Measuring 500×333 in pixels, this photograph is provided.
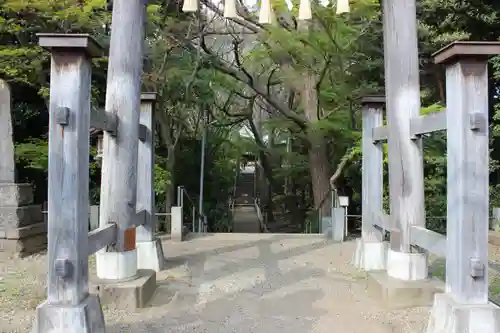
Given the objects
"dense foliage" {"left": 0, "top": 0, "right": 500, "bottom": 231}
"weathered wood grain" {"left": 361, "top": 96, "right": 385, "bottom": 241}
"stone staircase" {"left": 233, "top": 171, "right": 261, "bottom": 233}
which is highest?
"dense foliage" {"left": 0, "top": 0, "right": 500, "bottom": 231}

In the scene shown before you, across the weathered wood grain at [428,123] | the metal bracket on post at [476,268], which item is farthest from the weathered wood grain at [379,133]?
the metal bracket on post at [476,268]

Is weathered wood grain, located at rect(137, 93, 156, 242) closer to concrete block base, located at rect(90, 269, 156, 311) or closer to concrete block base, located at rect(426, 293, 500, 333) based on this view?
concrete block base, located at rect(90, 269, 156, 311)

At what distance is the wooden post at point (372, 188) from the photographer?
584cm

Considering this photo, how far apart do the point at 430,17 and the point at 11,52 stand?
28.6ft

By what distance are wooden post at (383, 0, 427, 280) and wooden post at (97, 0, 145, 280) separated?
2750mm

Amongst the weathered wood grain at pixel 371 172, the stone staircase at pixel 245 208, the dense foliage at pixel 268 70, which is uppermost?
the dense foliage at pixel 268 70

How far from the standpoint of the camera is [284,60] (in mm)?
11453

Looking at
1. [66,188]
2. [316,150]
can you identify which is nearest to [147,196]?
[66,188]

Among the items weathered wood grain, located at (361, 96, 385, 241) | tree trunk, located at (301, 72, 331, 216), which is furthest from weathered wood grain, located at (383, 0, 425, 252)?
tree trunk, located at (301, 72, 331, 216)

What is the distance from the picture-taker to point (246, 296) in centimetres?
491

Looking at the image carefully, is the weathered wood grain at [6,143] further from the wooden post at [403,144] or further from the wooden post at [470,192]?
the wooden post at [470,192]

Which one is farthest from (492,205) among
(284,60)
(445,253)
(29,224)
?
(29,224)

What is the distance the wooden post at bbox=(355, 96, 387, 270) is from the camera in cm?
584

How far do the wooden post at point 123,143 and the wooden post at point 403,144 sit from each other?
2.75 metres
